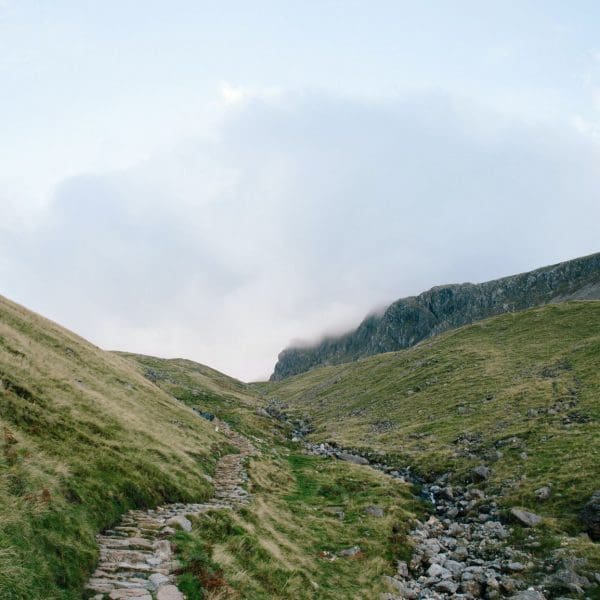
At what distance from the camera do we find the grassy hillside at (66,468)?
10.5m

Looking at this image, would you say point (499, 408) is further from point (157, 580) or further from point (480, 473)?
point (157, 580)

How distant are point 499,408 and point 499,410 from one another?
0.82m

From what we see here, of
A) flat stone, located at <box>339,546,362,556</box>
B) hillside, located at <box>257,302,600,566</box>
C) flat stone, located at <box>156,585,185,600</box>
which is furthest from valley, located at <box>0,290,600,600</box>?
hillside, located at <box>257,302,600,566</box>

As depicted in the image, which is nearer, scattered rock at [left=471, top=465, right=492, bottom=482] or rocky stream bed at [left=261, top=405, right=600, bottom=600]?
rocky stream bed at [left=261, top=405, right=600, bottom=600]

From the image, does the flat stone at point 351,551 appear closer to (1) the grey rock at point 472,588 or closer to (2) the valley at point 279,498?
(2) the valley at point 279,498

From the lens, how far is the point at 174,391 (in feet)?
252

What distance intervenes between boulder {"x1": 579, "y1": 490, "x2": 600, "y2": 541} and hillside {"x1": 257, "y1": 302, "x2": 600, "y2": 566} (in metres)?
0.48

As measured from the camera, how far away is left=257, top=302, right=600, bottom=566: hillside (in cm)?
2856

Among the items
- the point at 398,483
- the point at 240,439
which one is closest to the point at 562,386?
the point at 398,483

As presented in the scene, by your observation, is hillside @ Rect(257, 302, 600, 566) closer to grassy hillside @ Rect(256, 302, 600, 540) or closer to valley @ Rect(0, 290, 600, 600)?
grassy hillside @ Rect(256, 302, 600, 540)

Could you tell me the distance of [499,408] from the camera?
4828 cm

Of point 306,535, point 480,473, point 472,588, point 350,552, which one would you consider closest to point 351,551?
point 350,552

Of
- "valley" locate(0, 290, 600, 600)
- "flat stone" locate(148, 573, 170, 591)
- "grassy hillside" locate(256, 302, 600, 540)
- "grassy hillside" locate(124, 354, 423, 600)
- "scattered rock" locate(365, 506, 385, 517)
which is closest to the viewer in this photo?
"flat stone" locate(148, 573, 170, 591)

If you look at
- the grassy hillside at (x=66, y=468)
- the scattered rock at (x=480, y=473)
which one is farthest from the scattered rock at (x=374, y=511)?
the grassy hillside at (x=66, y=468)
